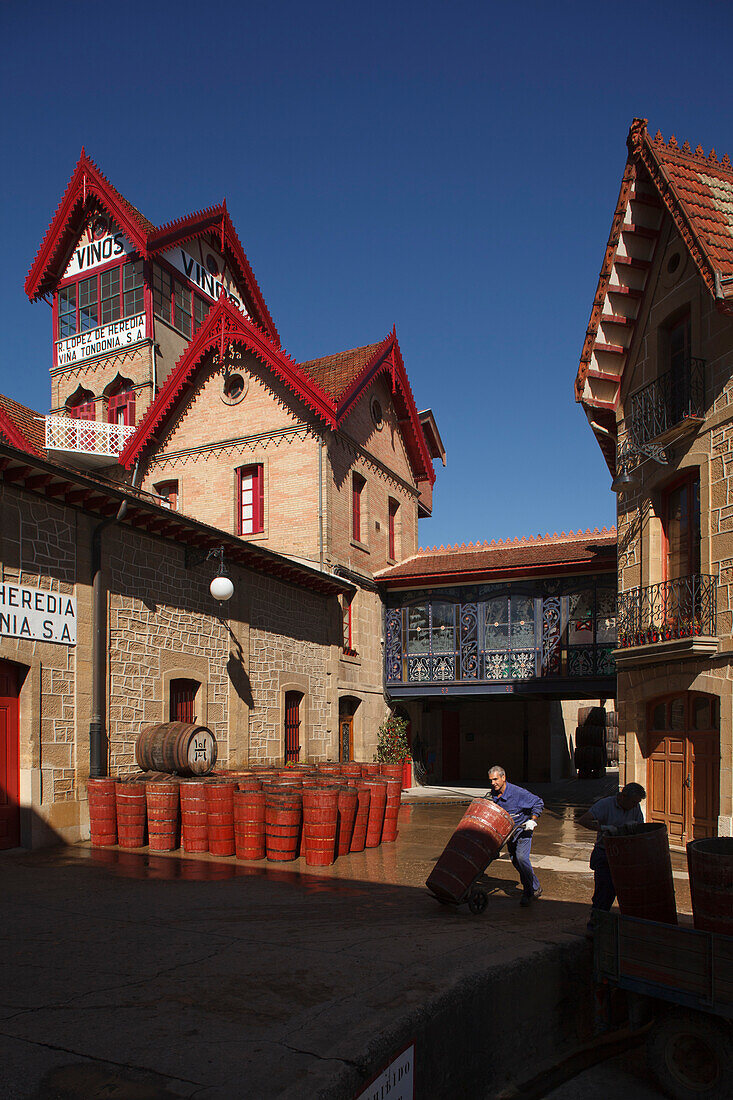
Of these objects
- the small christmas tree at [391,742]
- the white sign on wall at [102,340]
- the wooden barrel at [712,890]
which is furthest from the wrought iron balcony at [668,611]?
the white sign on wall at [102,340]

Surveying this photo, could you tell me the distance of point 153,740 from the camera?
12.0 metres

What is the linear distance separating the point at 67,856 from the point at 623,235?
12.7 meters

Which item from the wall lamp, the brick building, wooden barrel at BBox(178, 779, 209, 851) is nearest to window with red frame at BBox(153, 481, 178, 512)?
the brick building

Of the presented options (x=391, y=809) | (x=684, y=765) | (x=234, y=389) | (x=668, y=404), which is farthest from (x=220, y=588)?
(x=234, y=389)

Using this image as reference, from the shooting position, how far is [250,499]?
2092cm

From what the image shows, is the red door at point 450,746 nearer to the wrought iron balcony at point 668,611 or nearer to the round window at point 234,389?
the round window at point 234,389

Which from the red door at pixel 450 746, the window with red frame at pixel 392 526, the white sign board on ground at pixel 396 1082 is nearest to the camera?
the white sign board on ground at pixel 396 1082

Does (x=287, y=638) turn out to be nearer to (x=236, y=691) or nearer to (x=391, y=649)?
(x=236, y=691)

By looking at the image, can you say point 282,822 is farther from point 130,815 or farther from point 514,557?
point 514,557

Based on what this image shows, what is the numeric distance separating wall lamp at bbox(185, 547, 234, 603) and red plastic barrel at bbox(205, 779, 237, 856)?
11.3 ft

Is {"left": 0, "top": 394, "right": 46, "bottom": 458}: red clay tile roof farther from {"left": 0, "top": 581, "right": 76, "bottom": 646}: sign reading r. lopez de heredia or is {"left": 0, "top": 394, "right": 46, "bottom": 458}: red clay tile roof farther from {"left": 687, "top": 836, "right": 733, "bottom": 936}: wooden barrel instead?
{"left": 687, "top": 836, "right": 733, "bottom": 936}: wooden barrel

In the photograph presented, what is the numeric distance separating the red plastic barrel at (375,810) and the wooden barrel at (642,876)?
204 inches

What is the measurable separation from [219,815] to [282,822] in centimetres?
88

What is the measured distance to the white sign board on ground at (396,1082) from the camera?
176 inches
